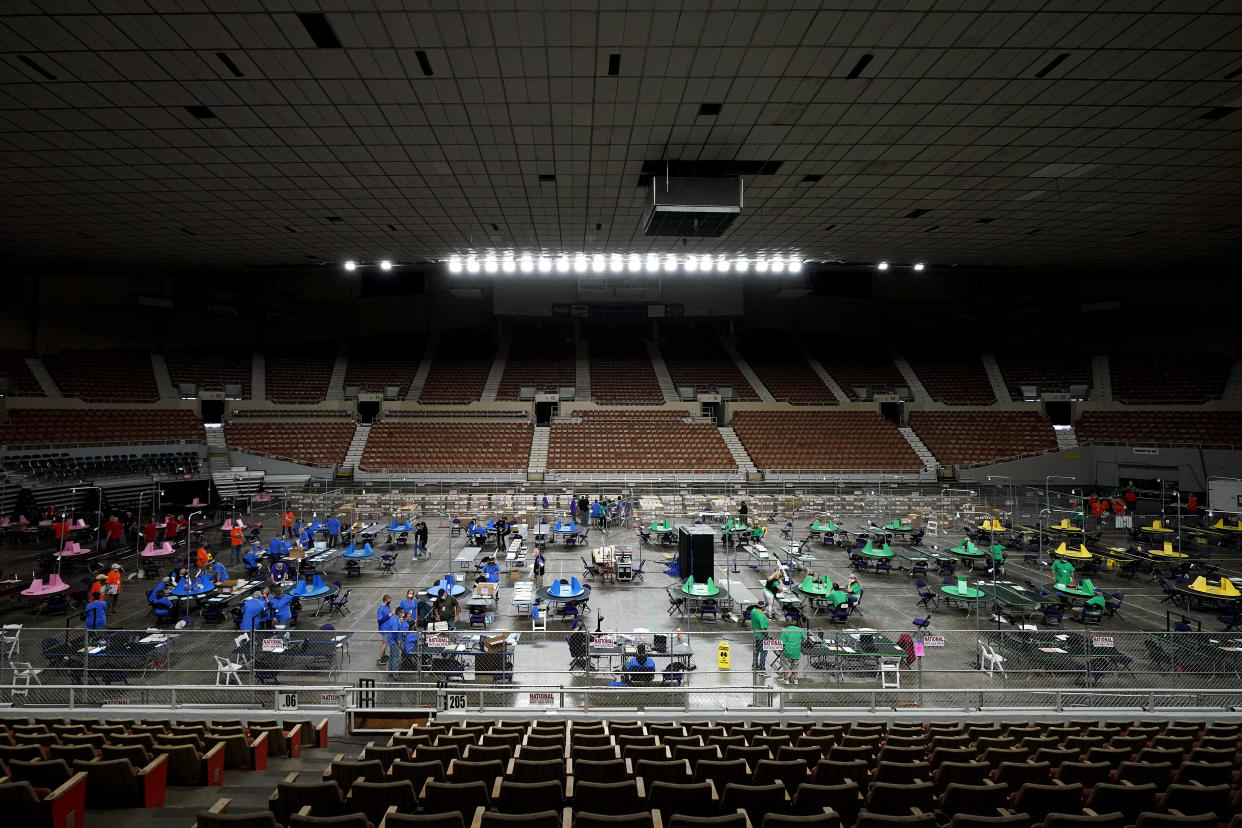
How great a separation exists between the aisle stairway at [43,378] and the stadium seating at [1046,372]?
198 ft

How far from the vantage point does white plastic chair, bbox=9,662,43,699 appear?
8.91 metres

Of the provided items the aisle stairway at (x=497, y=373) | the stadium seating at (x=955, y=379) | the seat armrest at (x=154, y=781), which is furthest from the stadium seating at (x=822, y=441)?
the seat armrest at (x=154, y=781)

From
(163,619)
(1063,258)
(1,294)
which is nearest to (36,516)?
(163,619)

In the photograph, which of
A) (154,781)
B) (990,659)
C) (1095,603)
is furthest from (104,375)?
(1095,603)

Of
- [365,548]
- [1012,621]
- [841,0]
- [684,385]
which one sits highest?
[841,0]

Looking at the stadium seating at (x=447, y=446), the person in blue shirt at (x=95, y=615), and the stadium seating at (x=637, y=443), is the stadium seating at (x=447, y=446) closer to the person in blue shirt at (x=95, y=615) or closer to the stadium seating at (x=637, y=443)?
the stadium seating at (x=637, y=443)

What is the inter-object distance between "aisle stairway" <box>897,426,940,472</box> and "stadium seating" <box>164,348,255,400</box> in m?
44.0

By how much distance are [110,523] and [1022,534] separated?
34.0 m

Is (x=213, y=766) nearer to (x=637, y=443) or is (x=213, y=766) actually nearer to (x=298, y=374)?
(x=637, y=443)

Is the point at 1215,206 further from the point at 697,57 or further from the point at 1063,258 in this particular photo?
the point at 697,57

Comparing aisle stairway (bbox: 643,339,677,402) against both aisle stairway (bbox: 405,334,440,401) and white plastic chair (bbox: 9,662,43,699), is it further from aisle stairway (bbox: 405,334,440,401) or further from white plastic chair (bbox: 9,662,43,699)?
white plastic chair (bbox: 9,662,43,699)

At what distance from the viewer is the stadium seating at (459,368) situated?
4053cm

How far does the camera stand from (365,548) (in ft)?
58.1

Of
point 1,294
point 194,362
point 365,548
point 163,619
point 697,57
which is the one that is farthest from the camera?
point 194,362
